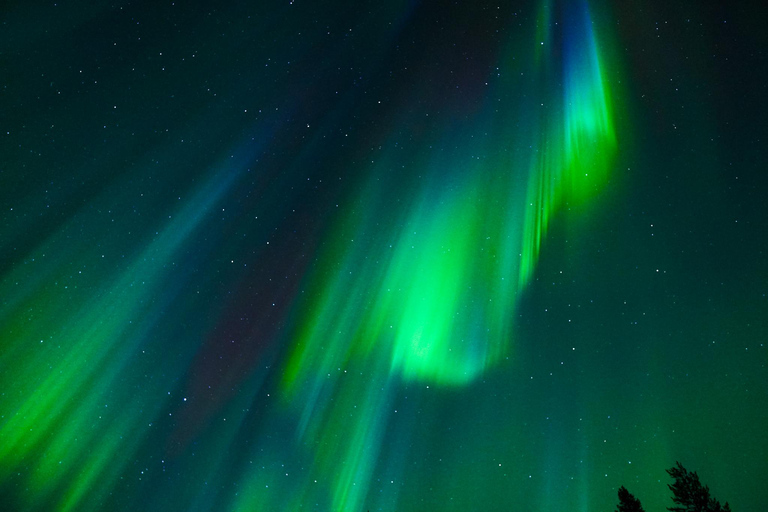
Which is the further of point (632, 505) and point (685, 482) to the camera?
point (632, 505)

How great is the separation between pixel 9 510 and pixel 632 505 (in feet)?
102

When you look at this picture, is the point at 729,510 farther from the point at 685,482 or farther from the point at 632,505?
the point at 632,505

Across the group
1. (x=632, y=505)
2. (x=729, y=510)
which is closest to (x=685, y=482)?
(x=729, y=510)

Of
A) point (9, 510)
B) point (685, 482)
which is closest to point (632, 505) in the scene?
point (685, 482)

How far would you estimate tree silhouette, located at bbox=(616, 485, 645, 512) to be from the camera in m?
10.9

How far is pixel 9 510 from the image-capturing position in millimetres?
22625

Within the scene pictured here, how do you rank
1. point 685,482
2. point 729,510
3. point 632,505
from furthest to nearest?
point 632,505, point 685,482, point 729,510

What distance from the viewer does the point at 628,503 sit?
1107 cm

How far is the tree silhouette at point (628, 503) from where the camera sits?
1090 cm

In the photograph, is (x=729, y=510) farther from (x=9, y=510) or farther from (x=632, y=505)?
(x=9, y=510)

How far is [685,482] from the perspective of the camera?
10008 millimetres

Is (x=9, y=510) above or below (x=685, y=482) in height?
below

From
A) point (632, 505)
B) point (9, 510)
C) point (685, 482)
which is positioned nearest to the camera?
point (685, 482)

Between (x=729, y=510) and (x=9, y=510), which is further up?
(x=729, y=510)
